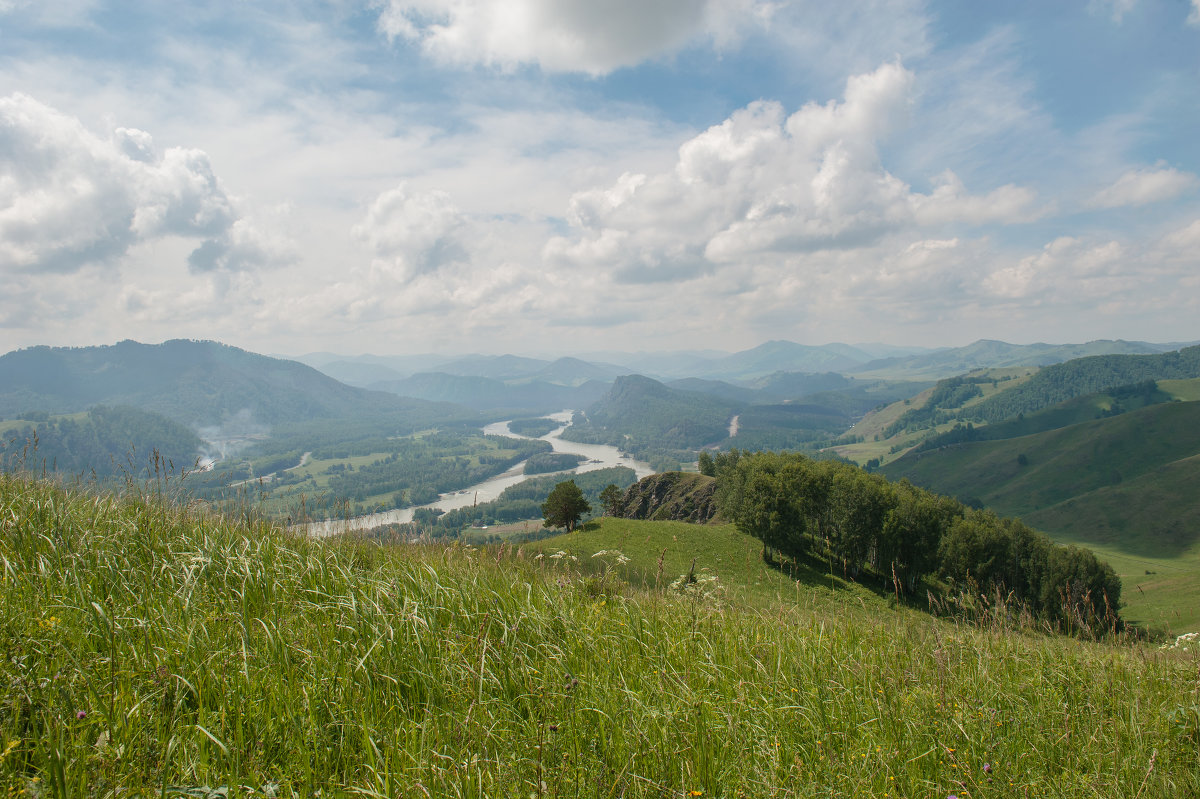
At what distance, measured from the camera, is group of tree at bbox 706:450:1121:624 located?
46688 millimetres

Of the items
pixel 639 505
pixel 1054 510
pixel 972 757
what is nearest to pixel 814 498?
pixel 639 505

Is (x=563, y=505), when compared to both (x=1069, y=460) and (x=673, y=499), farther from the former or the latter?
(x=1069, y=460)

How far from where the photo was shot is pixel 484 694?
3.63 m

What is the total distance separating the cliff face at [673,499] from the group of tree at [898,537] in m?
24.7

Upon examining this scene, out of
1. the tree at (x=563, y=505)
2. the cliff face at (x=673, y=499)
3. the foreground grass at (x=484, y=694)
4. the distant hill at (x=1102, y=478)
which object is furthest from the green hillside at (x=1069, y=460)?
the foreground grass at (x=484, y=694)

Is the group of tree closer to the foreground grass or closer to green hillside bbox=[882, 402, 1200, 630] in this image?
green hillside bbox=[882, 402, 1200, 630]

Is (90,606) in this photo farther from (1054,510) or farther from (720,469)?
(1054,510)

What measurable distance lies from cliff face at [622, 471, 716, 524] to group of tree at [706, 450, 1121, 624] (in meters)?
24.7

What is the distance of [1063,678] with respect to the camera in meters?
4.54

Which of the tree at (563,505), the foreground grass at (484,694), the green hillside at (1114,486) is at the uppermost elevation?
the foreground grass at (484,694)

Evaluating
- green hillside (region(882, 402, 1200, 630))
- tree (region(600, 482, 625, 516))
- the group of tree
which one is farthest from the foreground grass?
green hillside (region(882, 402, 1200, 630))

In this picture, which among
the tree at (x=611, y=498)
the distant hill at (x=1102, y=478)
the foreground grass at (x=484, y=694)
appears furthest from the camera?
the distant hill at (x=1102, y=478)

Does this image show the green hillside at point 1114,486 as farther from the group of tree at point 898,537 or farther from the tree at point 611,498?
the tree at point 611,498

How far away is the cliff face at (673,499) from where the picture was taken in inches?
3039
